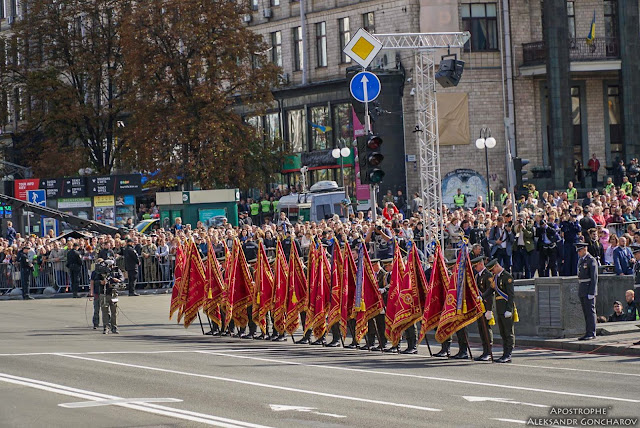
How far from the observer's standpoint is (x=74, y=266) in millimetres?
38531

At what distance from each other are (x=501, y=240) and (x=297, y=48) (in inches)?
1394

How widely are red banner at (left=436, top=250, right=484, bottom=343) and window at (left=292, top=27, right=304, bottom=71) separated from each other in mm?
42707

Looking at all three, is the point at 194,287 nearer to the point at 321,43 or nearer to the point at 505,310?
the point at 505,310

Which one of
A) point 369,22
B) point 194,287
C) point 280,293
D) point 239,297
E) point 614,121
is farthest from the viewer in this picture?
point 369,22

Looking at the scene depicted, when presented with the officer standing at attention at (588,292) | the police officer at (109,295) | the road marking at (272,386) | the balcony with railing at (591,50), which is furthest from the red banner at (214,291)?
the balcony with railing at (591,50)

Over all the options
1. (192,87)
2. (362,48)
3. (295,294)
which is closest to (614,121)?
(192,87)

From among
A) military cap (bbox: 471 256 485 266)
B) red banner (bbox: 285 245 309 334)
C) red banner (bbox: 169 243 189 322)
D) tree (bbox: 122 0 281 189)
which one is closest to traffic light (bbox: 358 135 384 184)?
red banner (bbox: 285 245 309 334)

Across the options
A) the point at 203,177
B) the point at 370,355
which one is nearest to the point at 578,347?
the point at 370,355

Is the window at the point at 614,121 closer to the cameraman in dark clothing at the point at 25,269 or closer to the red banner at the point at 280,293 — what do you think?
the cameraman in dark clothing at the point at 25,269

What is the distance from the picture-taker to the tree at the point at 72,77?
219 feet

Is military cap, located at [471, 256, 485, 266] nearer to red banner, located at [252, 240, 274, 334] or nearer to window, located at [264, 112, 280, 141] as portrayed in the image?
red banner, located at [252, 240, 274, 334]

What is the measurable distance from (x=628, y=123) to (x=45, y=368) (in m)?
38.8

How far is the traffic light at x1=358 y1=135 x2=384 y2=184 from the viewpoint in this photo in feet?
82.8

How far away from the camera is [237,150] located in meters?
52.3
